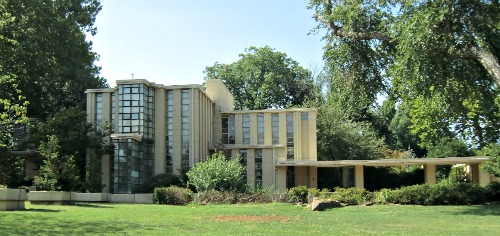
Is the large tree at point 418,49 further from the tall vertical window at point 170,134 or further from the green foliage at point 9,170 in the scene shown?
the green foliage at point 9,170

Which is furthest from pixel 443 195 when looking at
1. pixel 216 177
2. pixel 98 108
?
pixel 98 108

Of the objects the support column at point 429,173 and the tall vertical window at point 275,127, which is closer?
the support column at point 429,173

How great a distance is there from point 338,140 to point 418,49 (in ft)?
120

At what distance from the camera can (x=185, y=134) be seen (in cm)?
4047

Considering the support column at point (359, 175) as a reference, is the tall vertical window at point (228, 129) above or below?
above

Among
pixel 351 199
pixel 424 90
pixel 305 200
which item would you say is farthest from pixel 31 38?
pixel 424 90

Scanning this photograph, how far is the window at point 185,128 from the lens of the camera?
40062 millimetres

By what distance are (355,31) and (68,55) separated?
108 ft

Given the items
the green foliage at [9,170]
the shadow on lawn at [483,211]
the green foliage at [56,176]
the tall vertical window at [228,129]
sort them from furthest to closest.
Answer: the tall vertical window at [228,129] < the green foliage at [9,170] < the green foliage at [56,176] < the shadow on lawn at [483,211]

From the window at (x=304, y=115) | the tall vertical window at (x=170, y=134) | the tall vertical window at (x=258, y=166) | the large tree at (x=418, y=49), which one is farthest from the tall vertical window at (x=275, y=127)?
the large tree at (x=418, y=49)

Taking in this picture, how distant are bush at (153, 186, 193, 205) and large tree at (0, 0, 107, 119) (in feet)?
42.3

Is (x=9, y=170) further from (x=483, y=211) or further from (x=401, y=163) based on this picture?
(x=401, y=163)

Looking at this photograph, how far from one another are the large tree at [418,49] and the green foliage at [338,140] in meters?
29.2

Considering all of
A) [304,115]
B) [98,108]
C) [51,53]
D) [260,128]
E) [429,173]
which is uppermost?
[51,53]
